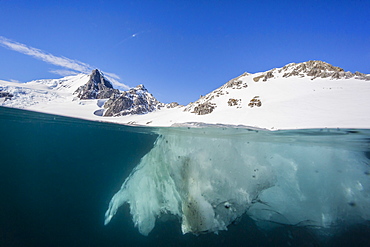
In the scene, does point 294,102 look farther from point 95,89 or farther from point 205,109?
point 95,89

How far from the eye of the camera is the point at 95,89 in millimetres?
66500

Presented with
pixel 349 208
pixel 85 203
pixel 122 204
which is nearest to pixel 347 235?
pixel 349 208

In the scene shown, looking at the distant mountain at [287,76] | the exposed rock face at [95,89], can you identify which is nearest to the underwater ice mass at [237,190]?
the distant mountain at [287,76]

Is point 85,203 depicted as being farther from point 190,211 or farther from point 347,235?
point 347,235

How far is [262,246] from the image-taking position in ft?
29.4

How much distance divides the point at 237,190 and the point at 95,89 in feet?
244

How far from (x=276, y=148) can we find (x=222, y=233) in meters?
12.9

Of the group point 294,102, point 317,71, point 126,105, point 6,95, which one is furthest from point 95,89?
point 317,71

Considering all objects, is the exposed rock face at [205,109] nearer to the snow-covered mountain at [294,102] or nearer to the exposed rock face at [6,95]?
the snow-covered mountain at [294,102]

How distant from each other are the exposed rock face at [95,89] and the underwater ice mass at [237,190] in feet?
186

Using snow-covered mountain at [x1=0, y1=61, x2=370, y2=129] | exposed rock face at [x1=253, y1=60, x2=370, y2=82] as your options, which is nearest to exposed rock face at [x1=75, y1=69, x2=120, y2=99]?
snow-covered mountain at [x1=0, y1=61, x2=370, y2=129]

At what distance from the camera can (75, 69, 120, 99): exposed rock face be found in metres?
62.5

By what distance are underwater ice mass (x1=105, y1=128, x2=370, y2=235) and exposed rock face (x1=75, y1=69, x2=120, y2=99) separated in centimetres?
5669

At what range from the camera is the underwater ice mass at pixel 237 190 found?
8.45 m
